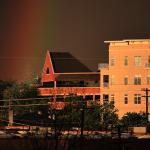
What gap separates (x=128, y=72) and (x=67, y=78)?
10925 mm

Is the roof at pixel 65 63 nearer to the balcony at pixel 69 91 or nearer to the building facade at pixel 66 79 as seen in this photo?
the building facade at pixel 66 79

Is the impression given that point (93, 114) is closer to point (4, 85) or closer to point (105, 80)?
point (105, 80)

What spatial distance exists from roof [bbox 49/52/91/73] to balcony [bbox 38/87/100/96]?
380 centimetres

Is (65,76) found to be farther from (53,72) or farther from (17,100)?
(17,100)

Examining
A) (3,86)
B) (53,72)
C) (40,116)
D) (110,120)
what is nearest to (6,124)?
(40,116)

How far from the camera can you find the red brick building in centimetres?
8531

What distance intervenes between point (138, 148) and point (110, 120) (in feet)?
81.1

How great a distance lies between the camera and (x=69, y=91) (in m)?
85.9

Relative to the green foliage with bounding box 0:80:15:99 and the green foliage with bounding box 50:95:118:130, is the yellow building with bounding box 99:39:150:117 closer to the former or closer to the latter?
the green foliage with bounding box 50:95:118:130

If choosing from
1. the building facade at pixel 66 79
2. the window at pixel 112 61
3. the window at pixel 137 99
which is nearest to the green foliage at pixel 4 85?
the building facade at pixel 66 79

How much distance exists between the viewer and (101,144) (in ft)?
137

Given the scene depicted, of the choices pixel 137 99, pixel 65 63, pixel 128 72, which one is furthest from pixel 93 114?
pixel 65 63

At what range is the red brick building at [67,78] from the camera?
280ft

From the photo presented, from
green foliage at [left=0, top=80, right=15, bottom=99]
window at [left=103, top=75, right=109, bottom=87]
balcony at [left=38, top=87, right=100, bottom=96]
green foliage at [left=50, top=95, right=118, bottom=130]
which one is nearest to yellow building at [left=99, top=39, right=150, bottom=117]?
window at [left=103, top=75, right=109, bottom=87]
